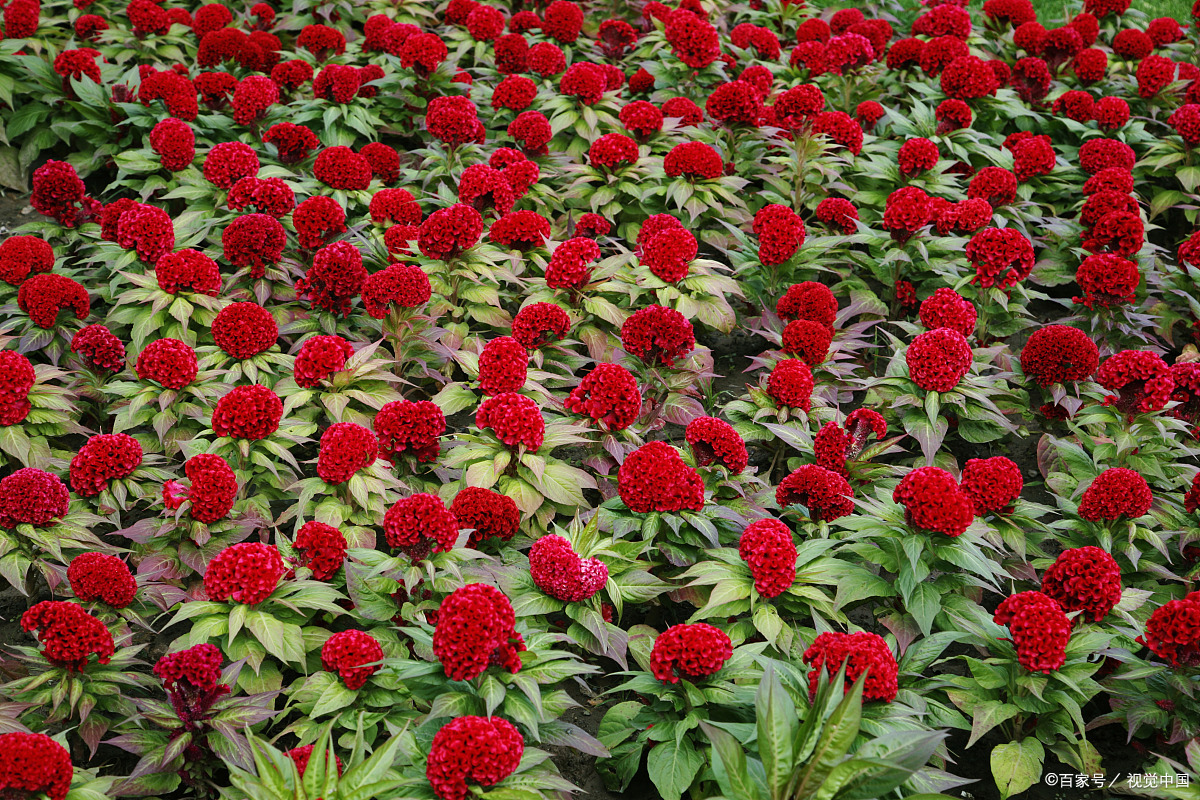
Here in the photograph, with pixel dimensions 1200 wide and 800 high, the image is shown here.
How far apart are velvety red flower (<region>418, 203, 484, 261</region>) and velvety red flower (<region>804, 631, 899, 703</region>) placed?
2853mm

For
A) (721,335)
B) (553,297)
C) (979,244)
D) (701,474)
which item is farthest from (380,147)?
(979,244)

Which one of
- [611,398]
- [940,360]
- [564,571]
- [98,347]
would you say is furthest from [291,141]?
[940,360]

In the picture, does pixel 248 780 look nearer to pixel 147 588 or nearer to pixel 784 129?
pixel 147 588

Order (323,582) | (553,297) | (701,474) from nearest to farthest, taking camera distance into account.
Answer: (323,582) < (701,474) < (553,297)

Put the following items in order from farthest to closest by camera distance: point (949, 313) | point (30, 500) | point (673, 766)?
1. point (949, 313)
2. point (30, 500)
3. point (673, 766)

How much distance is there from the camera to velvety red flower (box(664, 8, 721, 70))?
6801mm

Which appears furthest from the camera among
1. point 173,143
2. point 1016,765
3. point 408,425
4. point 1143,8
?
point 1143,8

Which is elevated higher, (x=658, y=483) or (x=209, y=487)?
(x=658, y=483)

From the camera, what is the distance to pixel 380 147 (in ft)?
19.7

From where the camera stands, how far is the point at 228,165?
5574 millimetres

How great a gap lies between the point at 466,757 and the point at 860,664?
1.32m

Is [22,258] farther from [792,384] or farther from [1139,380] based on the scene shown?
[1139,380]

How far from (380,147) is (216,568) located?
3.44 metres

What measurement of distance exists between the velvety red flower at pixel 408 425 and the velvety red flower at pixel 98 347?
148 centimetres
